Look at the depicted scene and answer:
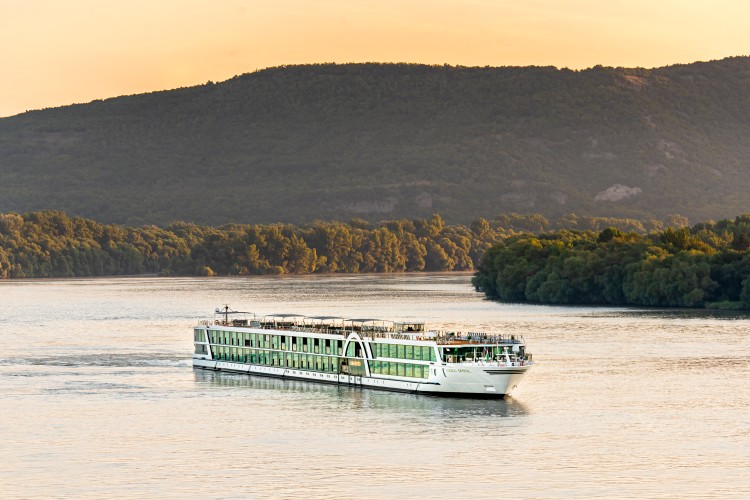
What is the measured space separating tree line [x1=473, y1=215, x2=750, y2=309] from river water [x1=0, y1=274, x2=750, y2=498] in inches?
1615

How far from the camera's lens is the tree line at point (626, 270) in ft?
468

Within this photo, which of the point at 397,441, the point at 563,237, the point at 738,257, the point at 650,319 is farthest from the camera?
the point at 563,237

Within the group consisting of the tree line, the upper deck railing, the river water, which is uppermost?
the tree line

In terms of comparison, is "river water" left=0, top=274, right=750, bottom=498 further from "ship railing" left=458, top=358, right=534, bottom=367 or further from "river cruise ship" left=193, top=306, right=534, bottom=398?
"ship railing" left=458, top=358, right=534, bottom=367

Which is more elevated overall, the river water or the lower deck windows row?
the lower deck windows row

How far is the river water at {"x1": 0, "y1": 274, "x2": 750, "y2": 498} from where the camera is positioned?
51250mm

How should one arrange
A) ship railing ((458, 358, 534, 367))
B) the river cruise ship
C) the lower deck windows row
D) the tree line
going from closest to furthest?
1. ship railing ((458, 358, 534, 367))
2. the river cruise ship
3. the lower deck windows row
4. the tree line

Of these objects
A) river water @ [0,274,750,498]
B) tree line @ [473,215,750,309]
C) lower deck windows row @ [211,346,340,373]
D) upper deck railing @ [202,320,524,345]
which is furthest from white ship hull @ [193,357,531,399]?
tree line @ [473,215,750,309]

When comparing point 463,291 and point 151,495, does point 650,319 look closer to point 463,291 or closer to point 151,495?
point 463,291

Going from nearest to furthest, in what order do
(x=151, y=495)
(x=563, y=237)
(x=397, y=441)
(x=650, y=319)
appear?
(x=151, y=495)
(x=397, y=441)
(x=650, y=319)
(x=563, y=237)

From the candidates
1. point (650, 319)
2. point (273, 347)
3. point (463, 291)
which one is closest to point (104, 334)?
point (273, 347)

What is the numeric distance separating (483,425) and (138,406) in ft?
54.5

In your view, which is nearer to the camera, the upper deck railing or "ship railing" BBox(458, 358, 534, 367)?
"ship railing" BBox(458, 358, 534, 367)

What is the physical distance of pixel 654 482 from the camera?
168 ft
